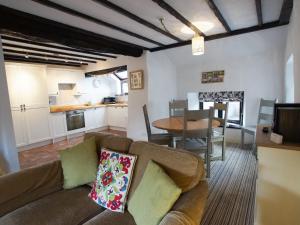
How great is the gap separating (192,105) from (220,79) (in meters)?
0.98

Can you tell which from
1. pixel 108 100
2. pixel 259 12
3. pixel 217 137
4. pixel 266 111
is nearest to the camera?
pixel 259 12

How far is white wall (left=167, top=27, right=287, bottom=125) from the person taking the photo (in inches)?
137

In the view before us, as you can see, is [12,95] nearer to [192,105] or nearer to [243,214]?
[192,105]

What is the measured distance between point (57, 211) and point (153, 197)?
29.8 inches

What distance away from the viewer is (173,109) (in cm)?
393

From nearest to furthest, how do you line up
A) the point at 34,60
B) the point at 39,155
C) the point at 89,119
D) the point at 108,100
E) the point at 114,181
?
1. the point at 114,181
2. the point at 39,155
3. the point at 34,60
4. the point at 89,119
5. the point at 108,100

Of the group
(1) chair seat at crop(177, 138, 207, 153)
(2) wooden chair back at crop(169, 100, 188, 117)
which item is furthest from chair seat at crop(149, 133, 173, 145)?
(2) wooden chair back at crop(169, 100, 188, 117)

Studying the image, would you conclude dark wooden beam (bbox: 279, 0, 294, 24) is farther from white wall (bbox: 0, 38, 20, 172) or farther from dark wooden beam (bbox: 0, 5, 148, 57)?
white wall (bbox: 0, 38, 20, 172)

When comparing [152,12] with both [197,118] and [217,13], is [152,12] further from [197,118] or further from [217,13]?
[197,118]

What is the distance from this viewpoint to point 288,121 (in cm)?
133

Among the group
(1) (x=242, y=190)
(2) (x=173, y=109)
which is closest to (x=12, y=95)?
(2) (x=173, y=109)

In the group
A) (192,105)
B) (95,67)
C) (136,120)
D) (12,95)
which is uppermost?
(95,67)

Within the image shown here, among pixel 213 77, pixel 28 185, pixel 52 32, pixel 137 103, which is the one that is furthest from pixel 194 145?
pixel 52 32

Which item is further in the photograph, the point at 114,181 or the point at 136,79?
the point at 136,79
